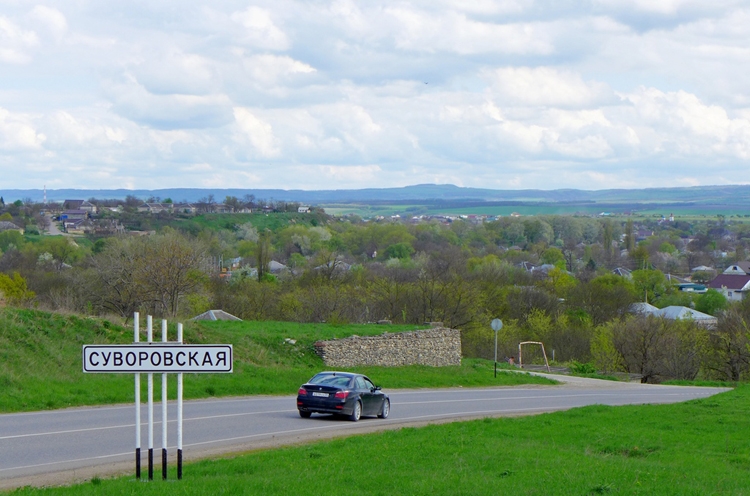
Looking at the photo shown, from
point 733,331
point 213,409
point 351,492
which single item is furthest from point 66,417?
point 733,331

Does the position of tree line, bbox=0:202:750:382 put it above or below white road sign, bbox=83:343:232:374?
below

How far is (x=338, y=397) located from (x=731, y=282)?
5324 inches

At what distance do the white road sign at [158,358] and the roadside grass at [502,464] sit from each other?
1.33 meters

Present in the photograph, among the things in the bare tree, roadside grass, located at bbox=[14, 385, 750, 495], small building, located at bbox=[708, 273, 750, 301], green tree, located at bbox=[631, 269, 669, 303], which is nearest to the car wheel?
roadside grass, located at bbox=[14, 385, 750, 495]

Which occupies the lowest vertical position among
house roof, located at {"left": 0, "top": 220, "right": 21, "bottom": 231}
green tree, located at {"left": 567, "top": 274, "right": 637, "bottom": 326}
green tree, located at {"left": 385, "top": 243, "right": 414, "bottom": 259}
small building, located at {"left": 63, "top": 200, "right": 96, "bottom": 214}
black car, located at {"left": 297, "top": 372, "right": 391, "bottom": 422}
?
green tree, located at {"left": 567, "top": 274, "right": 637, "bottom": 326}

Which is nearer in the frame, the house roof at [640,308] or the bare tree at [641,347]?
the bare tree at [641,347]

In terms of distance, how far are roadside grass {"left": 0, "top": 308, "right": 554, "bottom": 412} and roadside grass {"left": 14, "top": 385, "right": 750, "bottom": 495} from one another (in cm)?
979

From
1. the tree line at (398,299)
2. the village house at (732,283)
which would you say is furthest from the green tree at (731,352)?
the village house at (732,283)

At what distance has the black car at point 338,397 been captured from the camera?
2184 centimetres

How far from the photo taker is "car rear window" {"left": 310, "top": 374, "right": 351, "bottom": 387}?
73.6 feet

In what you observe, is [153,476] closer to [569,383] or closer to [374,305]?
[569,383]

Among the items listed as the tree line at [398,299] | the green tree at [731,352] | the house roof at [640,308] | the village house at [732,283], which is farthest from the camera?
the village house at [732,283]

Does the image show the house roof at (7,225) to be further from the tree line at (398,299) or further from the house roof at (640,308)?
the house roof at (640,308)

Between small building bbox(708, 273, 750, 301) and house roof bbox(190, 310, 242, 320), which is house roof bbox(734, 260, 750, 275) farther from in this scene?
house roof bbox(190, 310, 242, 320)
